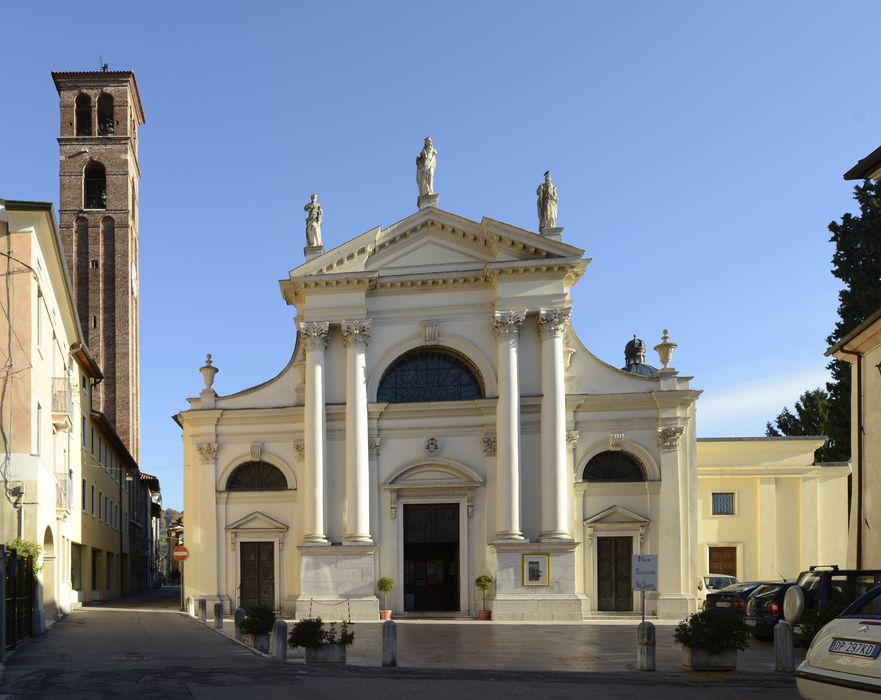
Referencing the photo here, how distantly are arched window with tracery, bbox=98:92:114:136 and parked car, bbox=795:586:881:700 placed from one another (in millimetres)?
61993

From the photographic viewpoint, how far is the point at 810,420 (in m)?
56.4

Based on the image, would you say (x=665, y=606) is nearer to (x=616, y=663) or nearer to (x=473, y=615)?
(x=473, y=615)

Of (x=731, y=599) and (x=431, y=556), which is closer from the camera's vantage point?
(x=731, y=599)

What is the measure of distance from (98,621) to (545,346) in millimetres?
15969

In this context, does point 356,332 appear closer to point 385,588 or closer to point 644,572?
point 385,588

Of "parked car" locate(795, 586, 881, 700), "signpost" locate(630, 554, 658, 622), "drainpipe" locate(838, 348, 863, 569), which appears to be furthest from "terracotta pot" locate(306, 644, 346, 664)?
"drainpipe" locate(838, 348, 863, 569)

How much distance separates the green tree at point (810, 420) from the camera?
159ft

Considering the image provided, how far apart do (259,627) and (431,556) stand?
599 inches

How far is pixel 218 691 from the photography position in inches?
529

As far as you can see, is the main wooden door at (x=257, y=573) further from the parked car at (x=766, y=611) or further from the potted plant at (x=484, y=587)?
the parked car at (x=766, y=611)

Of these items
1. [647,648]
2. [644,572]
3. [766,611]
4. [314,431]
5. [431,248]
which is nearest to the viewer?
[647,648]

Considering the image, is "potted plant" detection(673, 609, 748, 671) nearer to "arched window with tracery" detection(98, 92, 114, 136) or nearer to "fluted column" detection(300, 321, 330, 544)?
"fluted column" detection(300, 321, 330, 544)

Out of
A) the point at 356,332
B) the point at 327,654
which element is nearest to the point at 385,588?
the point at 356,332

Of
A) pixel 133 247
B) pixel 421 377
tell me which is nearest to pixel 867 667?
pixel 421 377
